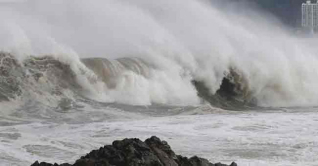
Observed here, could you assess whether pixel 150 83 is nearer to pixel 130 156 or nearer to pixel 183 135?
pixel 183 135

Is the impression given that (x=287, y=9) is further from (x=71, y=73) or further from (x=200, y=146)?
(x=200, y=146)

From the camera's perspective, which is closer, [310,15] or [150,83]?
[150,83]

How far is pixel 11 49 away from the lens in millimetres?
22344

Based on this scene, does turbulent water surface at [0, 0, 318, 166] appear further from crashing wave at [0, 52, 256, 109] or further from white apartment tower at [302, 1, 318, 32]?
white apartment tower at [302, 1, 318, 32]

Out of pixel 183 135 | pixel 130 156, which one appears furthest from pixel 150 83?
pixel 130 156

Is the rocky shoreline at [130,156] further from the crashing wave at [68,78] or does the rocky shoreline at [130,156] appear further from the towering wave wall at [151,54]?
the towering wave wall at [151,54]

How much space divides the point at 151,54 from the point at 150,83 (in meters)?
2.99

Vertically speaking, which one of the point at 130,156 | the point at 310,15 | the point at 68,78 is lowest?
the point at 130,156

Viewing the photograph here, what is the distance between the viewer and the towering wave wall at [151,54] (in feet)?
74.5

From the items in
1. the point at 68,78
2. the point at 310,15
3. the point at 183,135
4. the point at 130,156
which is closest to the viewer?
the point at 130,156

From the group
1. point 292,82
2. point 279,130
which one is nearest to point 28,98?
point 279,130

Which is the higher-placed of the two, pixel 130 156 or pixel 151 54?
pixel 151 54

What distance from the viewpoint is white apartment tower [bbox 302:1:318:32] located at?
8611 centimetres

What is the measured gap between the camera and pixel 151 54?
27.2 m
